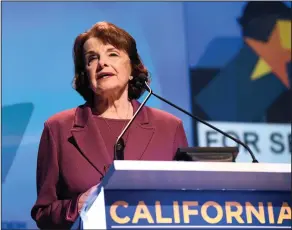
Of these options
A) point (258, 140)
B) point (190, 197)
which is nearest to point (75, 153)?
point (190, 197)

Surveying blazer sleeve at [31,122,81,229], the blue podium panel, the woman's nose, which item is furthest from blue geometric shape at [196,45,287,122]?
the blue podium panel

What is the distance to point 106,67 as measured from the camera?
7.91ft

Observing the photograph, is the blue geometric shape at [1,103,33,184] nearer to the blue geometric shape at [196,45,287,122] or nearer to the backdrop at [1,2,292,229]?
the backdrop at [1,2,292,229]

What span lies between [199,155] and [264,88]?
1810 mm

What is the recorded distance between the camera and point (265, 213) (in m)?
1.64

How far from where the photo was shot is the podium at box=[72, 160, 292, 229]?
5.01 feet

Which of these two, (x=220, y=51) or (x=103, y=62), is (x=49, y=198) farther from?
(x=220, y=51)

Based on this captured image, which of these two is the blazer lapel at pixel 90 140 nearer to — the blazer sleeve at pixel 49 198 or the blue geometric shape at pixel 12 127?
the blazer sleeve at pixel 49 198

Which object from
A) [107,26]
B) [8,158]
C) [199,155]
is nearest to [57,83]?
[8,158]

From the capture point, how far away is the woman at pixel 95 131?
2.17 metres

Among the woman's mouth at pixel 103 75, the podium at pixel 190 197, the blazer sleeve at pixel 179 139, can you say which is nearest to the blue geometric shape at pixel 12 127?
the woman's mouth at pixel 103 75

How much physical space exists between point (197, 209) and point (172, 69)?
5.82ft

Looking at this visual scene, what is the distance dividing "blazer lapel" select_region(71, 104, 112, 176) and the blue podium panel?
64cm

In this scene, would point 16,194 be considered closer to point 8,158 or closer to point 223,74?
point 8,158
